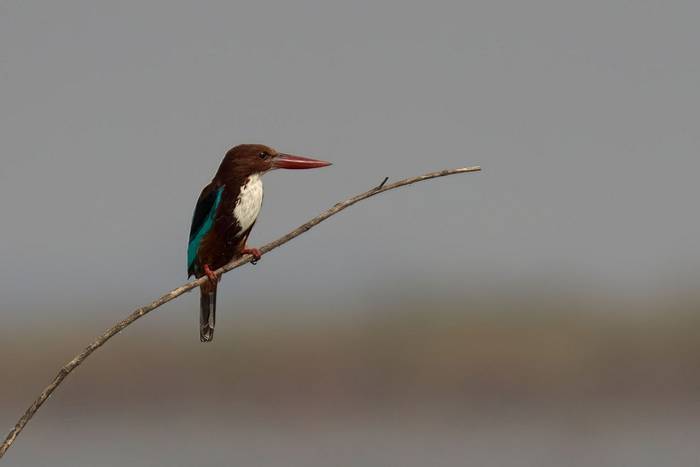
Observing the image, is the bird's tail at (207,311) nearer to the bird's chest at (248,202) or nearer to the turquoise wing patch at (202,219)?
the turquoise wing patch at (202,219)

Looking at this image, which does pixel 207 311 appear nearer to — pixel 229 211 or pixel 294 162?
pixel 229 211

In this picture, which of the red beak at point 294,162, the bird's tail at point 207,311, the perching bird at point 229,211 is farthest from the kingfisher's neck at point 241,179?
the bird's tail at point 207,311

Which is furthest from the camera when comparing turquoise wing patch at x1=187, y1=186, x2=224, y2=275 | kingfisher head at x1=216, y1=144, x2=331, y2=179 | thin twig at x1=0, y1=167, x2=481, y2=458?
turquoise wing patch at x1=187, y1=186, x2=224, y2=275

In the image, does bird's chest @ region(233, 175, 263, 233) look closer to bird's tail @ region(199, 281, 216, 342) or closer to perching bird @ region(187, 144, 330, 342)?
perching bird @ region(187, 144, 330, 342)

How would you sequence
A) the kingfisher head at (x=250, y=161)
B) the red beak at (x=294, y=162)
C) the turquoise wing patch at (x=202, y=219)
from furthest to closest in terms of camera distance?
1. the turquoise wing patch at (x=202, y=219)
2. the kingfisher head at (x=250, y=161)
3. the red beak at (x=294, y=162)

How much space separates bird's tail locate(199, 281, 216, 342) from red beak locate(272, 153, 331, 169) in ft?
1.89

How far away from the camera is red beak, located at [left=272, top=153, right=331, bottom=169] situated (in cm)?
471

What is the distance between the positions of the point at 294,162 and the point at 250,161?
14.9 inches

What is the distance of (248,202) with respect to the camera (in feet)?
17.8

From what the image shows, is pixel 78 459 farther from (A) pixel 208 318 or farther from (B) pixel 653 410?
(A) pixel 208 318

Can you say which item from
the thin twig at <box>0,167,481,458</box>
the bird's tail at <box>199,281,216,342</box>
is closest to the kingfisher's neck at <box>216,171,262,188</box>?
the bird's tail at <box>199,281,216,342</box>

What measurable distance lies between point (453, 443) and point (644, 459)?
422 cm

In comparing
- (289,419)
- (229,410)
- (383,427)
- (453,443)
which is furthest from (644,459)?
(229,410)

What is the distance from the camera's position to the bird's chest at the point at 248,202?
5406 millimetres
